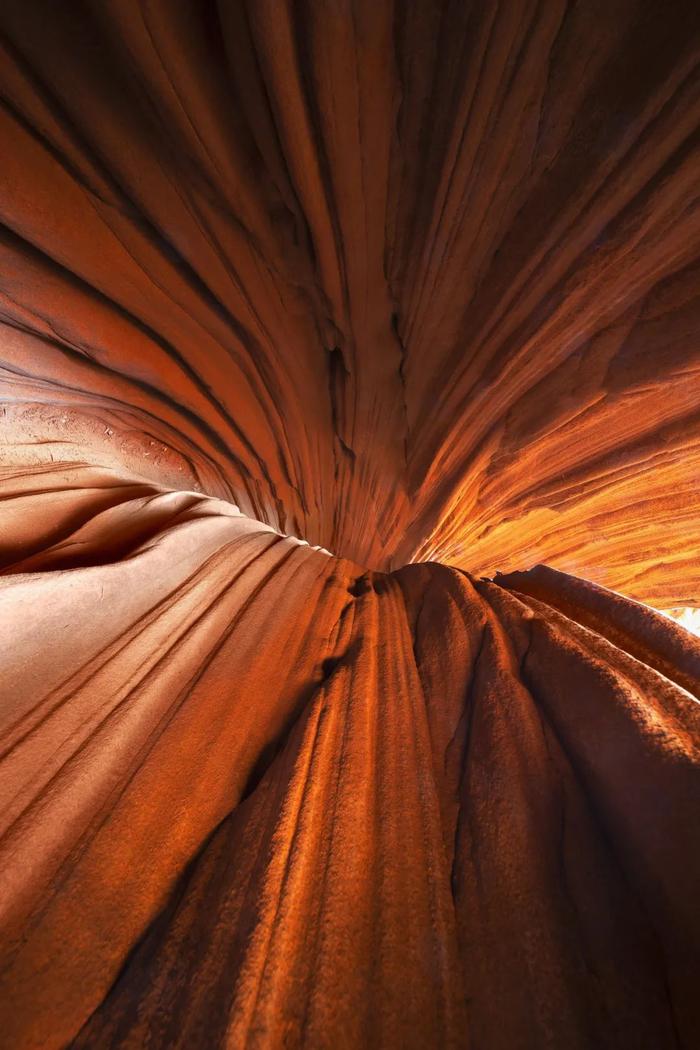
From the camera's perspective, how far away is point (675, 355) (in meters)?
1.83

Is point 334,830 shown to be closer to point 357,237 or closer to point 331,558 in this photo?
point 331,558

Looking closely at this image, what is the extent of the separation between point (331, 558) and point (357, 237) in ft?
5.50

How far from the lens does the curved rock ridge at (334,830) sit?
0.53 meters

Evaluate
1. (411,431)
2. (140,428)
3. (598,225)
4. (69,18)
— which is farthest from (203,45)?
(411,431)

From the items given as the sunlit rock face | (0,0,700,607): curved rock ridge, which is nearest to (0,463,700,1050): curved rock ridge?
the sunlit rock face

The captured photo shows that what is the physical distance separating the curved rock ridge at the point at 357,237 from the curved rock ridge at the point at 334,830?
147cm

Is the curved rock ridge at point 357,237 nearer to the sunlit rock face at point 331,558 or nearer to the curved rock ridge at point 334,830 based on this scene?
the sunlit rock face at point 331,558

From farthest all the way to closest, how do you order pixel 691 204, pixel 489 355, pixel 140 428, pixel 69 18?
1. pixel 140 428
2. pixel 489 355
3. pixel 691 204
4. pixel 69 18

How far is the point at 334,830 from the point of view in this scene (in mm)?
719

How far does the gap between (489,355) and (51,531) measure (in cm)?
232

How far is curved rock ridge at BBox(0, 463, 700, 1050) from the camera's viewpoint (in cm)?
53

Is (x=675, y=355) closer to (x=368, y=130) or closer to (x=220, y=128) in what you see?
(x=368, y=130)

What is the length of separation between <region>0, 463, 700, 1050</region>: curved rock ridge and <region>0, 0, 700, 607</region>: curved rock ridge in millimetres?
1471

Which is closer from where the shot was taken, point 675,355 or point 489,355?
point 675,355
